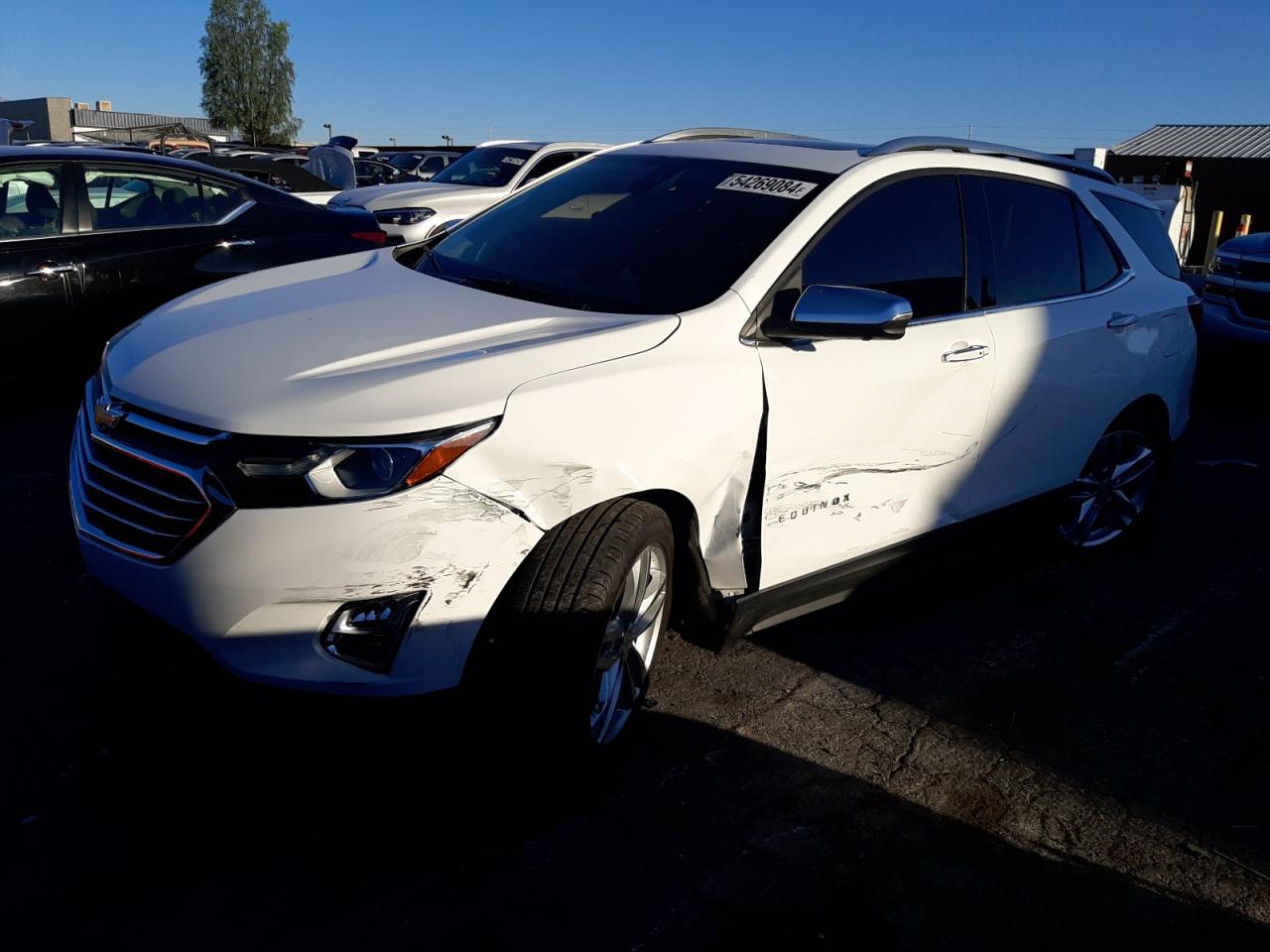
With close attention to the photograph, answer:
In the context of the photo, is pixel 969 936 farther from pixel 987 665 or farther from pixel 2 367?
pixel 2 367

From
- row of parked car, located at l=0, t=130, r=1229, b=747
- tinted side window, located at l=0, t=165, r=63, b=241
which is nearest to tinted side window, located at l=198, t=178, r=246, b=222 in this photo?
tinted side window, located at l=0, t=165, r=63, b=241

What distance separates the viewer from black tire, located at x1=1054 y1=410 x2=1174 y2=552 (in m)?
4.77

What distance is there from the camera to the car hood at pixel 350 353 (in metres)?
2.58

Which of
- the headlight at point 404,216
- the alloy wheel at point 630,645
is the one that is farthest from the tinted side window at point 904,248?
the headlight at point 404,216

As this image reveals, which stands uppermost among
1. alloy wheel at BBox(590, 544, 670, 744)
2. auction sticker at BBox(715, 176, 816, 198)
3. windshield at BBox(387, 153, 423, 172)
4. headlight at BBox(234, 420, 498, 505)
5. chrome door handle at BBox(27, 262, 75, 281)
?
windshield at BBox(387, 153, 423, 172)

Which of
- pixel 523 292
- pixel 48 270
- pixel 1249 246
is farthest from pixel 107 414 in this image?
pixel 1249 246

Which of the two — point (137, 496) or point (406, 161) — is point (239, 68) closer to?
point (406, 161)

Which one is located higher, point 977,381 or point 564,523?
point 977,381

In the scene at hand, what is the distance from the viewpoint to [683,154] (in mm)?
4188

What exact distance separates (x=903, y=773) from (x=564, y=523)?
4.40 feet

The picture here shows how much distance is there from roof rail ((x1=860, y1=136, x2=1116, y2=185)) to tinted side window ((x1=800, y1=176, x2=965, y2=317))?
0.45 ft

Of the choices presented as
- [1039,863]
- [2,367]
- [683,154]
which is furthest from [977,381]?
[2,367]

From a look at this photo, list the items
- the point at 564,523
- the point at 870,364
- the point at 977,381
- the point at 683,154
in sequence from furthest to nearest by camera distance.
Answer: the point at 683,154, the point at 977,381, the point at 870,364, the point at 564,523

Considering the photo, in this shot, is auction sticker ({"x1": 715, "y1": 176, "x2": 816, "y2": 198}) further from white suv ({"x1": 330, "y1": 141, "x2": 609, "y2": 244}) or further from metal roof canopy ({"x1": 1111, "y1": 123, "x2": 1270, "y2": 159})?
metal roof canopy ({"x1": 1111, "y1": 123, "x2": 1270, "y2": 159})
